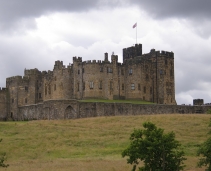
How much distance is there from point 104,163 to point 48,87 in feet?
181

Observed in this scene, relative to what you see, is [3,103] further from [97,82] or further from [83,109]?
[83,109]

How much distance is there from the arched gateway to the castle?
27.7ft

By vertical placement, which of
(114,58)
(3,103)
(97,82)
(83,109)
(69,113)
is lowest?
(69,113)

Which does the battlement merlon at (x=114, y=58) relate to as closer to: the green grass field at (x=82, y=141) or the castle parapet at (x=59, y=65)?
the castle parapet at (x=59, y=65)

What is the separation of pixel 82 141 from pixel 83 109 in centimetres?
2192

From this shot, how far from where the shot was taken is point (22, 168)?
4000cm

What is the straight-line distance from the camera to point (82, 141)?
5672 centimetres

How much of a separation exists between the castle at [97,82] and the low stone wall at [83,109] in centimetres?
317

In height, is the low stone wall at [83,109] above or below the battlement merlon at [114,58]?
below

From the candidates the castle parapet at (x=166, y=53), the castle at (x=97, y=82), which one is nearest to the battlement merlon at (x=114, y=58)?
the castle at (x=97, y=82)

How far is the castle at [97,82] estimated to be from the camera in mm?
89000

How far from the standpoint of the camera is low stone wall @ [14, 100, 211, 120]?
7719 centimetres

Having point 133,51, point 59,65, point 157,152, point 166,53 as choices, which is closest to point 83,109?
point 59,65

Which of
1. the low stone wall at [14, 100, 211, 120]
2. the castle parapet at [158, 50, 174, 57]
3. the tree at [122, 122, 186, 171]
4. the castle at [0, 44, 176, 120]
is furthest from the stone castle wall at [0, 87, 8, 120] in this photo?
the tree at [122, 122, 186, 171]
